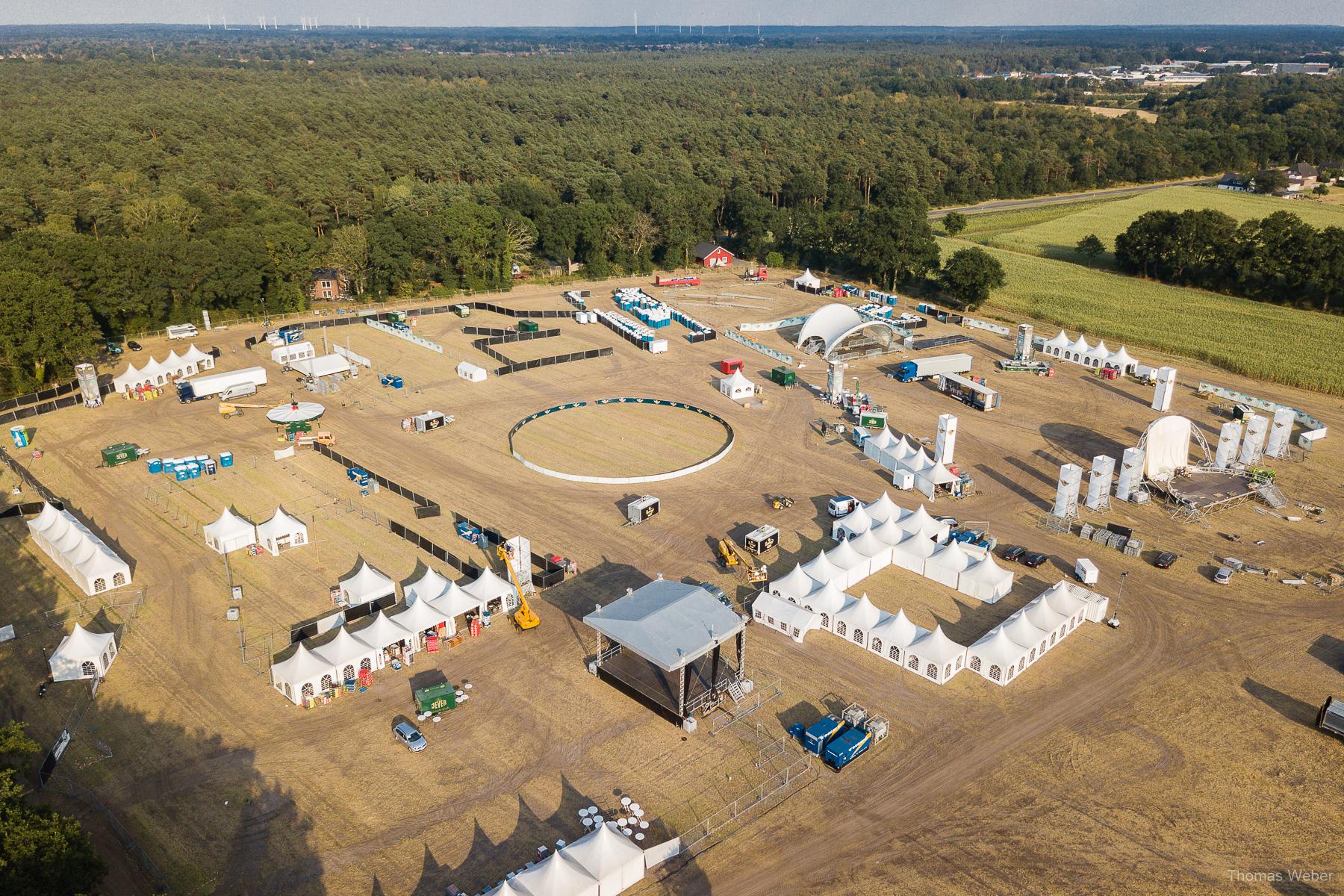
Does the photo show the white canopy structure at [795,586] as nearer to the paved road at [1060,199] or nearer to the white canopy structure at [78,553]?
the white canopy structure at [78,553]

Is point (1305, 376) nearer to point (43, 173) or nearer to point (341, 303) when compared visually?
point (341, 303)

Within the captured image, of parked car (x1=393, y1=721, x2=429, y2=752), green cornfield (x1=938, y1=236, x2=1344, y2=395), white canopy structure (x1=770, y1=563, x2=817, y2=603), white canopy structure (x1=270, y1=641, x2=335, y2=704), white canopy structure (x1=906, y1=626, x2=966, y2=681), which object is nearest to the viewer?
parked car (x1=393, y1=721, x2=429, y2=752)

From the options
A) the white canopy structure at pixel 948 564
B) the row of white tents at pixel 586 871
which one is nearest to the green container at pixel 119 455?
the row of white tents at pixel 586 871

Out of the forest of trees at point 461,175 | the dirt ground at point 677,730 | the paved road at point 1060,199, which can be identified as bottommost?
the dirt ground at point 677,730

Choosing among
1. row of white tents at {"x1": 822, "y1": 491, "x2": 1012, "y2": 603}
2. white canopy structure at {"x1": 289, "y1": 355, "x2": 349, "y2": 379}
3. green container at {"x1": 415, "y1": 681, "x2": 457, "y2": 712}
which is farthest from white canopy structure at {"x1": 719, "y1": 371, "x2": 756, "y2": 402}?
green container at {"x1": 415, "y1": 681, "x2": 457, "y2": 712}

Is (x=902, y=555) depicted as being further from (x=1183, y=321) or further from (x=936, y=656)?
(x=1183, y=321)

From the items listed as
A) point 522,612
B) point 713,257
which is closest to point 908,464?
point 522,612

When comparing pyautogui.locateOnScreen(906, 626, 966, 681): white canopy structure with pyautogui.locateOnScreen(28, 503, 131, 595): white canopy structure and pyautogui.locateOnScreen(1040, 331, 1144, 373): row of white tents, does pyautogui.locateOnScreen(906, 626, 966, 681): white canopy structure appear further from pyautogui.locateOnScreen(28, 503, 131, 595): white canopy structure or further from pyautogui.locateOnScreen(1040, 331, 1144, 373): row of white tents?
pyautogui.locateOnScreen(1040, 331, 1144, 373): row of white tents
